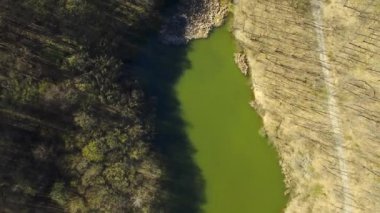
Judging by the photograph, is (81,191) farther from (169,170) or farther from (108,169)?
(169,170)

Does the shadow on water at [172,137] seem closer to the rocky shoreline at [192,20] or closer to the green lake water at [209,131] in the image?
the green lake water at [209,131]

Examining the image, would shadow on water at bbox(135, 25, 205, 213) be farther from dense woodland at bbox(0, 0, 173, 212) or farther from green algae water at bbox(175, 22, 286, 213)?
dense woodland at bbox(0, 0, 173, 212)

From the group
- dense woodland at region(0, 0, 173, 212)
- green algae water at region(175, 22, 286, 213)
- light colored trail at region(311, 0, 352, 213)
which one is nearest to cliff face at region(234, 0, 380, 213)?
light colored trail at region(311, 0, 352, 213)

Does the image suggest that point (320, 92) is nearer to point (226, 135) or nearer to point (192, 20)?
point (226, 135)

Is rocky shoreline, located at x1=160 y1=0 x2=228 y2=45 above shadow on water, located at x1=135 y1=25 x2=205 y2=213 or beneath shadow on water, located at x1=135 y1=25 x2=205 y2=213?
above

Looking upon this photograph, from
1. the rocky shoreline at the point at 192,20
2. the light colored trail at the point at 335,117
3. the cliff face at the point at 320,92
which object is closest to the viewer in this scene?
the cliff face at the point at 320,92

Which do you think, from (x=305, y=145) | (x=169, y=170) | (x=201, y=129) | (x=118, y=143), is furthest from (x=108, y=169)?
(x=305, y=145)

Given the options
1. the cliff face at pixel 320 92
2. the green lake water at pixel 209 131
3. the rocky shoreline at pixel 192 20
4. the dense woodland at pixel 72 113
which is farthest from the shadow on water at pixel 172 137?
the cliff face at pixel 320 92
